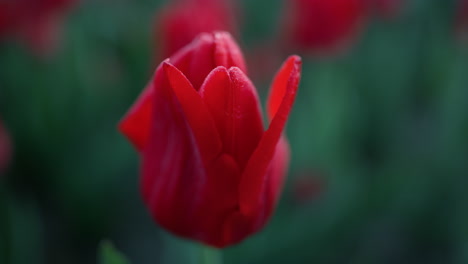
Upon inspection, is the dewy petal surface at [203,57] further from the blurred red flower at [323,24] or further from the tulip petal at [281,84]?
the blurred red flower at [323,24]

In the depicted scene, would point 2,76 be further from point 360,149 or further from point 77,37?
point 360,149

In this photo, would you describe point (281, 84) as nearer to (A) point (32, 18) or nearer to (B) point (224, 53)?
(B) point (224, 53)

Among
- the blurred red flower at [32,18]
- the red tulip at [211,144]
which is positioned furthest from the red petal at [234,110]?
the blurred red flower at [32,18]

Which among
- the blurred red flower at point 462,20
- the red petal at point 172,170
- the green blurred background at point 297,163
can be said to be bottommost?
the green blurred background at point 297,163

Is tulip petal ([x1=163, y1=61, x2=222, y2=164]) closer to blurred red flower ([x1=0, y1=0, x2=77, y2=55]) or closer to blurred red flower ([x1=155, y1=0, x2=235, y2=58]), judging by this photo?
blurred red flower ([x1=155, y1=0, x2=235, y2=58])

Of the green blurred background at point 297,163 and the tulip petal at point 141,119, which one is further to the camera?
the green blurred background at point 297,163

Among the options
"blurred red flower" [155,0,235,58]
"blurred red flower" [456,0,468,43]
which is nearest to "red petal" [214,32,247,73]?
"blurred red flower" [155,0,235,58]
